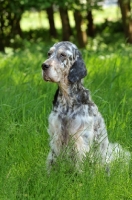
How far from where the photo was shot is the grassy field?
14.2 feet

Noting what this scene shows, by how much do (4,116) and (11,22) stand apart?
12.3 meters

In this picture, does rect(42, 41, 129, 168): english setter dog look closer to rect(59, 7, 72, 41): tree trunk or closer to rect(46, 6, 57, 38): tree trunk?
rect(59, 7, 72, 41): tree trunk

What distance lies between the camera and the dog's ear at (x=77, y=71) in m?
5.05

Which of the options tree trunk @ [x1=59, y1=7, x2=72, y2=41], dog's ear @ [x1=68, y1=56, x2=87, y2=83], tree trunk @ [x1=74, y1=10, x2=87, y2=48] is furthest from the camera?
tree trunk @ [x1=74, y1=10, x2=87, y2=48]

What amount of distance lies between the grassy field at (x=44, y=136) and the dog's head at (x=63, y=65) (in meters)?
0.65

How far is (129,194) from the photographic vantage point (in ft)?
14.5

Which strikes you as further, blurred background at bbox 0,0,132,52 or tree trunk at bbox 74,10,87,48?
tree trunk at bbox 74,10,87,48

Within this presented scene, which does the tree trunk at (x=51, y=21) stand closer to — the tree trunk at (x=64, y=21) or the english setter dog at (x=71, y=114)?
the tree trunk at (x=64, y=21)

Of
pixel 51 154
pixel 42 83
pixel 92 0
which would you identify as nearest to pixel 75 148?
pixel 51 154

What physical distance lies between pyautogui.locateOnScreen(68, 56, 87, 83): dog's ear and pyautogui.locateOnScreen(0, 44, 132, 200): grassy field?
66 cm

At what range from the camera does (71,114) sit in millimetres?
4992

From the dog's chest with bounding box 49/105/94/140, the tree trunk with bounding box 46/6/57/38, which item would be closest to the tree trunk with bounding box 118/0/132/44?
the tree trunk with bounding box 46/6/57/38

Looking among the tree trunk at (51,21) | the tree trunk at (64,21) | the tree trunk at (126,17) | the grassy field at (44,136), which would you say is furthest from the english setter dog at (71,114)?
the tree trunk at (51,21)

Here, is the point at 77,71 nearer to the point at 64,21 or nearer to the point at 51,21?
the point at 64,21
